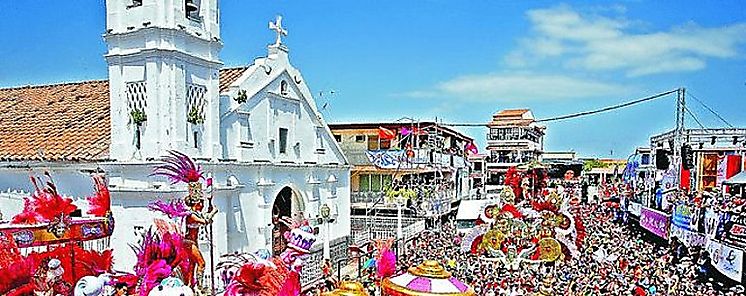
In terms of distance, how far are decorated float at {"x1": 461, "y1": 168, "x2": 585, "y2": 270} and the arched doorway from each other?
5.96m


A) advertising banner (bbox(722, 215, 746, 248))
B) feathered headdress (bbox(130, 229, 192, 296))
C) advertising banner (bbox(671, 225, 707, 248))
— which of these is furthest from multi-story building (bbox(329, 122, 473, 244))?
feathered headdress (bbox(130, 229, 192, 296))

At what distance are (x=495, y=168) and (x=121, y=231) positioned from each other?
39235 mm

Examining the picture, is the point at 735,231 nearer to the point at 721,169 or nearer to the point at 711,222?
the point at 711,222

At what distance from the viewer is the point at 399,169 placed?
99.2 feet

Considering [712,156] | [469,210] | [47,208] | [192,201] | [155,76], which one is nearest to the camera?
[192,201]

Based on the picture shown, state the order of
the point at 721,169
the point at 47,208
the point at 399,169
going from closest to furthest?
the point at 47,208, the point at 721,169, the point at 399,169

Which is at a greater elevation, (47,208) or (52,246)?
(47,208)

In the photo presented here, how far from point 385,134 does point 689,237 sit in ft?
48.8

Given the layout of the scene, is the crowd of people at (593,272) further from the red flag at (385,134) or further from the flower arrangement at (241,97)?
the red flag at (385,134)

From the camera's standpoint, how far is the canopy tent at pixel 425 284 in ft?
24.8

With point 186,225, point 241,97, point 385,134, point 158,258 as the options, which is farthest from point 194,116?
point 385,134

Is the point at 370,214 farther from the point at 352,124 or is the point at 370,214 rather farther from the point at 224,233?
the point at 224,233

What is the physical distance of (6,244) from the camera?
6.74 metres

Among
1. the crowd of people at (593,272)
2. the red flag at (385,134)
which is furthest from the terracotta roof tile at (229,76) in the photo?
the red flag at (385,134)
